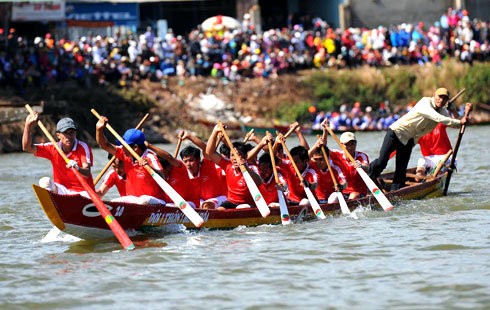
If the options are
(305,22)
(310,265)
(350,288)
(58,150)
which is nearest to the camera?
(350,288)

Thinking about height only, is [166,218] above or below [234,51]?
below

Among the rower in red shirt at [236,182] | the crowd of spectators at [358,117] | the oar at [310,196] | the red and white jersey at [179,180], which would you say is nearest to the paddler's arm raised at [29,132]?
the red and white jersey at [179,180]

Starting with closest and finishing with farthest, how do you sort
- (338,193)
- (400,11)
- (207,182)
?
1. (207,182)
2. (338,193)
3. (400,11)

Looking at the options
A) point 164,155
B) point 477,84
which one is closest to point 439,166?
point 164,155

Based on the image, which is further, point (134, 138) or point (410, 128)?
point (410, 128)

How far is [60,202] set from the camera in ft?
36.5

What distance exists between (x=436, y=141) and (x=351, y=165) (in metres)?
2.47

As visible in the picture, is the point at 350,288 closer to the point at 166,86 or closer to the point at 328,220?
the point at 328,220

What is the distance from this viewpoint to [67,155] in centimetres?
1173

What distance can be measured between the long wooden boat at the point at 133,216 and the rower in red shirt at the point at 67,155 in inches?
14.6

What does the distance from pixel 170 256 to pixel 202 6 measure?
84.6ft

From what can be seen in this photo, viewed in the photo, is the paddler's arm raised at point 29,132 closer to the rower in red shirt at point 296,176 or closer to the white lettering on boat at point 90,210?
the white lettering on boat at point 90,210

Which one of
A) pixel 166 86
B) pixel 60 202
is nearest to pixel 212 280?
pixel 60 202

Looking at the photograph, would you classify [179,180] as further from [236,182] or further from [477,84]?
[477,84]
